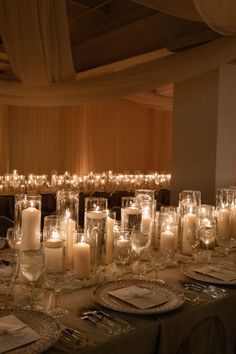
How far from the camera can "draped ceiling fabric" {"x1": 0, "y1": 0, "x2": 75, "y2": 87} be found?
141 inches

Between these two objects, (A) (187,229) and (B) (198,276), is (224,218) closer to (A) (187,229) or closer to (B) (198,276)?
(A) (187,229)

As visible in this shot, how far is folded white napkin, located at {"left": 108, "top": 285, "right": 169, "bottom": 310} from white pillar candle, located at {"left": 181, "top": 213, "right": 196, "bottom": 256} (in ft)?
2.16

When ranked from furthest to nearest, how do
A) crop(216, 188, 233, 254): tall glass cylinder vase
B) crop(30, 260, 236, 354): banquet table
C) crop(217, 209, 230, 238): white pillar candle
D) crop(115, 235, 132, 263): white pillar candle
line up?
1. crop(217, 209, 230, 238): white pillar candle
2. crop(216, 188, 233, 254): tall glass cylinder vase
3. crop(115, 235, 132, 263): white pillar candle
4. crop(30, 260, 236, 354): banquet table

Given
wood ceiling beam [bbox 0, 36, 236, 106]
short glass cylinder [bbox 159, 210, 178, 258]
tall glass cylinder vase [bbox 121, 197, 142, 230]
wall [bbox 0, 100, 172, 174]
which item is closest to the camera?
short glass cylinder [bbox 159, 210, 178, 258]

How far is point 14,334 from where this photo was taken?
1251mm

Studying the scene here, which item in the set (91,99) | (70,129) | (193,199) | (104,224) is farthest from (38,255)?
(70,129)

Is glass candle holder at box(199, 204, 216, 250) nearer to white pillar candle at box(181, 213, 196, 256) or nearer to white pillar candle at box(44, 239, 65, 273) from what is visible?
white pillar candle at box(181, 213, 196, 256)

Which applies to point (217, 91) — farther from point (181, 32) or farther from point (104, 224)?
point (104, 224)

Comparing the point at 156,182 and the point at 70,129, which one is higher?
the point at 70,129

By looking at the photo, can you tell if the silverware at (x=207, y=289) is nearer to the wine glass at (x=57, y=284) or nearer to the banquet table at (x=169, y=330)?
the banquet table at (x=169, y=330)

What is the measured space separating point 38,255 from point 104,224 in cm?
56

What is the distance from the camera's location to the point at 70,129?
29.0 ft

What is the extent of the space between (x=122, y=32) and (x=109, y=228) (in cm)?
368

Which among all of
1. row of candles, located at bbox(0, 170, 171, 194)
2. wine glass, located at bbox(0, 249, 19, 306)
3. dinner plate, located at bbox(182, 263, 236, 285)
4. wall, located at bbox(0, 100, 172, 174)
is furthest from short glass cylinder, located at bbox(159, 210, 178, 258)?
wall, located at bbox(0, 100, 172, 174)
